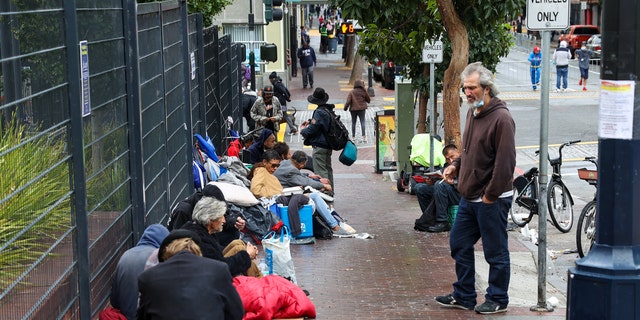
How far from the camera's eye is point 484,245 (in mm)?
8656

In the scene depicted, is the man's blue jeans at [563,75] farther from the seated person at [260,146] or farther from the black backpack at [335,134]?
the seated person at [260,146]

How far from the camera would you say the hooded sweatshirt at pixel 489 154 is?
8305mm

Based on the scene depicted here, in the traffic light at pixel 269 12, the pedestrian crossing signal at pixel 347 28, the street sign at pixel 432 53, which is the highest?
the traffic light at pixel 269 12

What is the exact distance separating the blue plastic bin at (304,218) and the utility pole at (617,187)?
261 inches

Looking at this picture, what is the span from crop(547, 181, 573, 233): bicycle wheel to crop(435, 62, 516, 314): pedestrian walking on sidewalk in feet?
18.1

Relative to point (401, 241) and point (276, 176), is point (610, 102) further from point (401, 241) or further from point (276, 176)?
point (276, 176)

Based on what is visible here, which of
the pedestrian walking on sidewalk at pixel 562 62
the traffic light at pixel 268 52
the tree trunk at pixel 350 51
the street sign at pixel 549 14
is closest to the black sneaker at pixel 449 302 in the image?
the street sign at pixel 549 14

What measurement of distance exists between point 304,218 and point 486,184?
14.2 ft

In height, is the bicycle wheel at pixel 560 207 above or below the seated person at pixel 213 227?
below

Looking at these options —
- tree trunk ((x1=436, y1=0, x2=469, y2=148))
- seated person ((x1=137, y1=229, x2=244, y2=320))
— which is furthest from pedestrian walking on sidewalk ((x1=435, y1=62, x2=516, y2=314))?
tree trunk ((x1=436, y1=0, x2=469, y2=148))

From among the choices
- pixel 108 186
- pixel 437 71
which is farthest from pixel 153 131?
pixel 437 71

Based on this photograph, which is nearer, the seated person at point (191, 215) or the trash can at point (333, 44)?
the seated person at point (191, 215)

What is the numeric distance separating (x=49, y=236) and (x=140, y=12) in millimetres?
3479

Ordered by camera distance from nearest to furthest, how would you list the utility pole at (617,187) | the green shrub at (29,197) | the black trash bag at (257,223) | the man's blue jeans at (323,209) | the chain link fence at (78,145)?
1. the green shrub at (29,197)
2. the chain link fence at (78,145)
3. the utility pole at (617,187)
4. the black trash bag at (257,223)
5. the man's blue jeans at (323,209)
